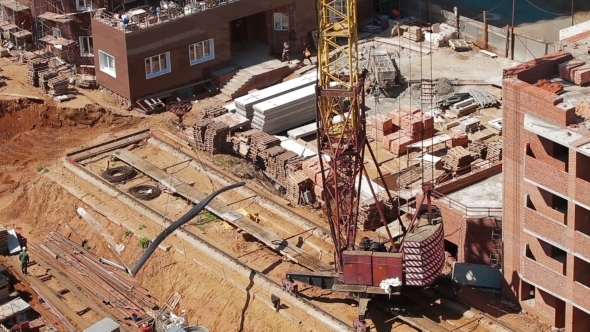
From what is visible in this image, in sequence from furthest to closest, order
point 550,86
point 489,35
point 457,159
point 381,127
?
point 489,35
point 381,127
point 457,159
point 550,86

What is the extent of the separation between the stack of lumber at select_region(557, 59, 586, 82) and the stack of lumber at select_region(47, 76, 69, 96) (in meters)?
32.6

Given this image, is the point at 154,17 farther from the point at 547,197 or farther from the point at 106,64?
the point at 547,197

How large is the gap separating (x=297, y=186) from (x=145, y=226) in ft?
24.3

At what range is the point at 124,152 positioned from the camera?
2672 inches

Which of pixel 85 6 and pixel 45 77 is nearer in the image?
pixel 45 77

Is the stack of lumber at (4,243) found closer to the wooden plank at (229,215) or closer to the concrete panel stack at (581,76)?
the wooden plank at (229,215)

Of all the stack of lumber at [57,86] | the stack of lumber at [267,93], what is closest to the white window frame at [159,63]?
the stack of lumber at [57,86]

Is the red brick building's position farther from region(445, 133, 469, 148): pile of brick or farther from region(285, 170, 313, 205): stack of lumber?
region(445, 133, 469, 148): pile of brick

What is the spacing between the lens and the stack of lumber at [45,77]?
2936 inches

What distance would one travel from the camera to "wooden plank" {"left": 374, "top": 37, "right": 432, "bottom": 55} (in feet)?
249

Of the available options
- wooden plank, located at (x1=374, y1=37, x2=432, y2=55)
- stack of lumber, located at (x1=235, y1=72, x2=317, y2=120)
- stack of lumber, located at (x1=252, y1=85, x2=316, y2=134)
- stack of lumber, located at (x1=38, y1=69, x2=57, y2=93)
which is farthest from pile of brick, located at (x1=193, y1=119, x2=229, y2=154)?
wooden plank, located at (x1=374, y1=37, x2=432, y2=55)

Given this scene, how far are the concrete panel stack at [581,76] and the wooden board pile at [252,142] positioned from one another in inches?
730

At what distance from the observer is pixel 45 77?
7481 cm

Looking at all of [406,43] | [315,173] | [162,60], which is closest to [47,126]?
[162,60]
